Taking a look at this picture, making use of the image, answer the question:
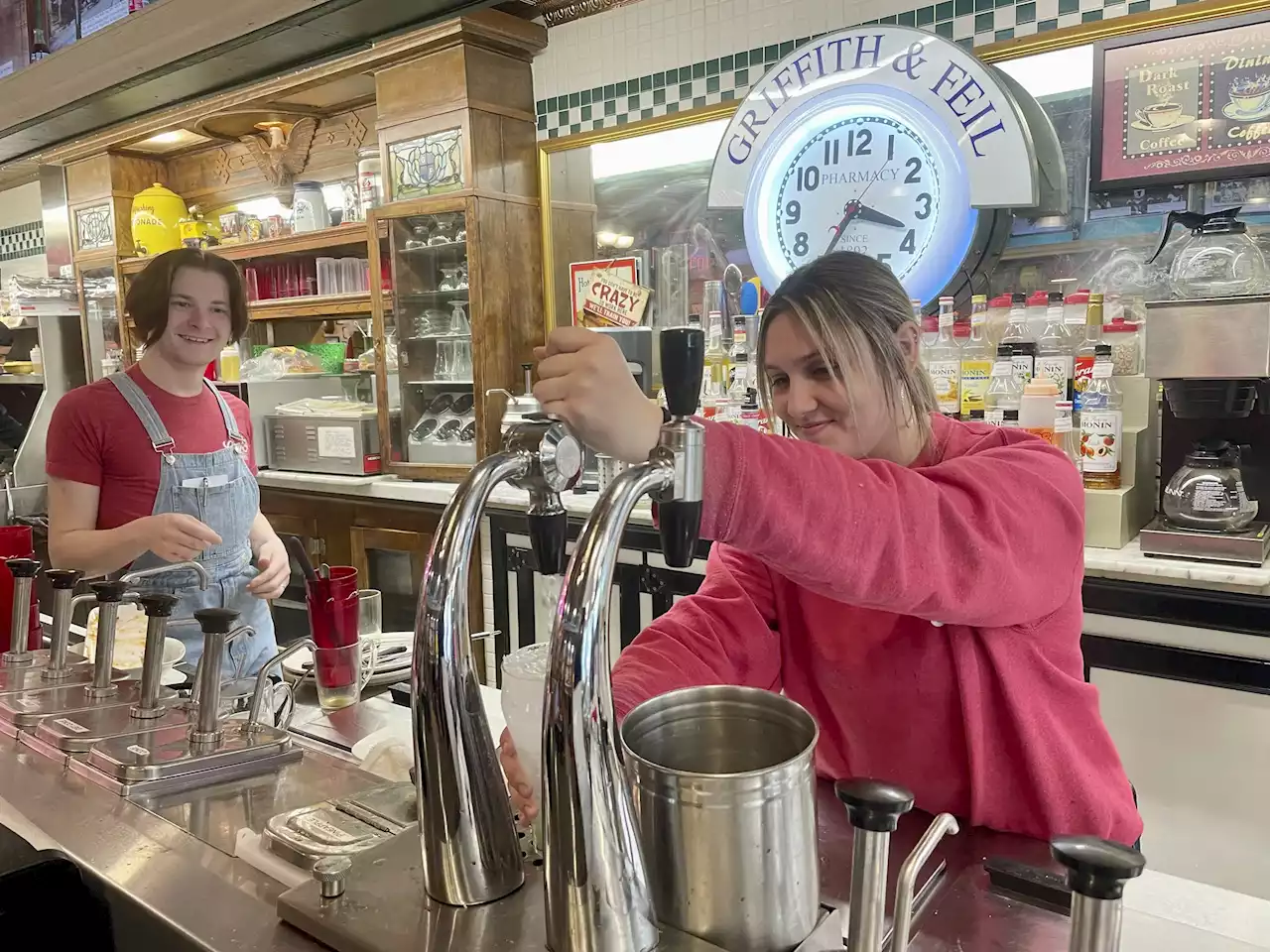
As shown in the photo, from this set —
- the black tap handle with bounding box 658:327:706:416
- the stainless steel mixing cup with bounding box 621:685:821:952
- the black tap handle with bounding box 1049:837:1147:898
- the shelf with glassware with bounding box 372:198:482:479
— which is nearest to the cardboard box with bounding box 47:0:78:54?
the black tap handle with bounding box 658:327:706:416

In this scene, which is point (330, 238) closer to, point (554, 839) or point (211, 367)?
point (211, 367)

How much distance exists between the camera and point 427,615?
2.43 feet

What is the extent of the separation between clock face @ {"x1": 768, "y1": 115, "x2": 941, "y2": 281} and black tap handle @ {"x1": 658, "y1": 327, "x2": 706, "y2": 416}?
7.76 feet

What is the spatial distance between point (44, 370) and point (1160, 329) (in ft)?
19.3

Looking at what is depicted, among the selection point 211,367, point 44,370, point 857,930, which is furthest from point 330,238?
point 857,930

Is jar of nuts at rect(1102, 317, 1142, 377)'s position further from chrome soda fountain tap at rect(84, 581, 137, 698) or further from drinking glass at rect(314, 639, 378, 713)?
chrome soda fountain tap at rect(84, 581, 137, 698)

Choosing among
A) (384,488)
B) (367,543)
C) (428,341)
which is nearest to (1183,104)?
(428,341)

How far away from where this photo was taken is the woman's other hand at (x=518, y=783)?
893 millimetres

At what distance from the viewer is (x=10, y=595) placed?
171 centimetres

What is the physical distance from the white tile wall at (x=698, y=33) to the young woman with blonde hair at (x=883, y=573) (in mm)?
1935

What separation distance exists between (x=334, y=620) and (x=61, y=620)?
454 millimetres

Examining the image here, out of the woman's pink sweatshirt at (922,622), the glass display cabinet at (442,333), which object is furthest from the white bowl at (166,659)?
the glass display cabinet at (442,333)

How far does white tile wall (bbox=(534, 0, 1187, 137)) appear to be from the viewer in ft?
8.98

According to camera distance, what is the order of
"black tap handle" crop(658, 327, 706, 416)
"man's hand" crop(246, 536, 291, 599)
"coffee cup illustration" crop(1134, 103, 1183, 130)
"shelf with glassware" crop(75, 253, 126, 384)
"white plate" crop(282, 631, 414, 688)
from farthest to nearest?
1. "shelf with glassware" crop(75, 253, 126, 384)
2. "coffee cup illustration" crop(1134, 103, 1183, 130)
3. "man's hand" crop(246, 536, 291, 599)
4. "white plate" crop(282, 631, 414, 688)
5. "black tap handle" crop(658, 327, 706, 416)
